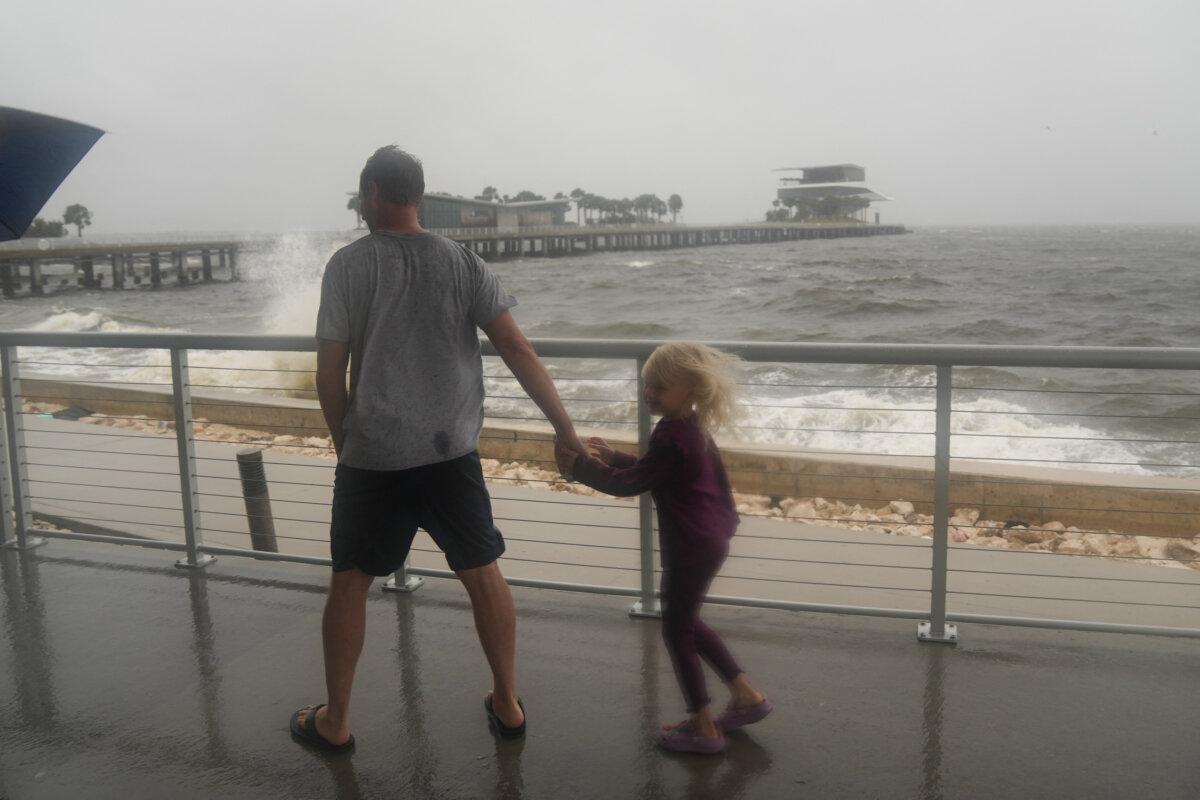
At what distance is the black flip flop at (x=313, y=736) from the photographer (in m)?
2.93

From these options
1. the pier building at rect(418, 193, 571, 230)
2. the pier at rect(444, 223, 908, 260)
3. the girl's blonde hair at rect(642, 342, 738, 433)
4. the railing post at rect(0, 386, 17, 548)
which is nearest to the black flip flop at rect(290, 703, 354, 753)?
the girl's blonde hair at rect(642, 342, 738, 433)

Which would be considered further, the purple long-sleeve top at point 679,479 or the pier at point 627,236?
the pier at point 627,236

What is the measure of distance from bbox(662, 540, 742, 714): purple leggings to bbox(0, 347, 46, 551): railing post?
3242 mm

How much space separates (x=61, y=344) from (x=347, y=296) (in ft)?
8.26

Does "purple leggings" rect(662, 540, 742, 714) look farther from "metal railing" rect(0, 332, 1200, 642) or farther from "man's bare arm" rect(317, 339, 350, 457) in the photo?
"man's bare arm" rect(317, 339, 350, 457)

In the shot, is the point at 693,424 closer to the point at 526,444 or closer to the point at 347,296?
the point at 347,296

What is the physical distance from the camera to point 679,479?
110 inches

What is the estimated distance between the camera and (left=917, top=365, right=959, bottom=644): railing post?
343 centimetres

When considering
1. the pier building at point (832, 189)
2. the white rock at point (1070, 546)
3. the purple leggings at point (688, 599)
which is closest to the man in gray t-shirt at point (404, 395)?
the purple leggings at point (688, 599)

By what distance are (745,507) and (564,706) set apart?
462cm

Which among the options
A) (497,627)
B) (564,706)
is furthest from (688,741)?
(497,627)

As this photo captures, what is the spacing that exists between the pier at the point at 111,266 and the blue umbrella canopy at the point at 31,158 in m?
58.6

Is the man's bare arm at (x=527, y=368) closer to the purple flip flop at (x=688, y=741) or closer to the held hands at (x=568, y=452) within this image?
the held hands at (x=568, y=452)

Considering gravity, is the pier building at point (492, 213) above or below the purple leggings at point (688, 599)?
above
